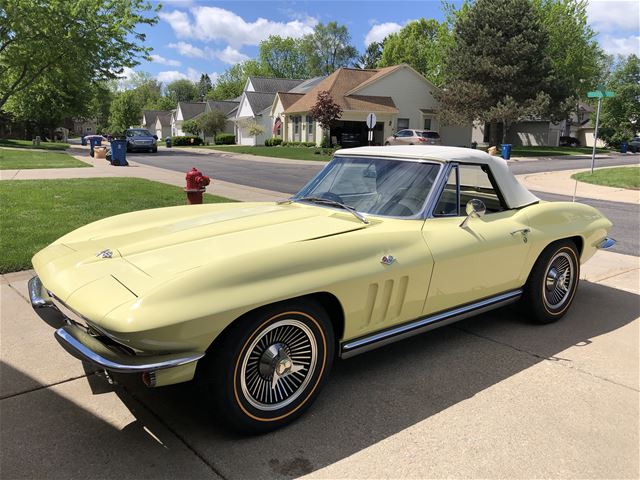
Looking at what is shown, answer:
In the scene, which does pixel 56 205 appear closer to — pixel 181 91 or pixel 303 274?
pixel 303 274

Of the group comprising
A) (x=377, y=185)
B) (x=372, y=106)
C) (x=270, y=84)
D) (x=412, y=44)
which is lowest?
(x=377, y=185)

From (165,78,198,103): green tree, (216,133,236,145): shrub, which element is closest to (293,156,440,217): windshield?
(216,133,236,145): shrub

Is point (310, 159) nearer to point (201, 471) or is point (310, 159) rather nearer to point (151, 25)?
point (151, 25)

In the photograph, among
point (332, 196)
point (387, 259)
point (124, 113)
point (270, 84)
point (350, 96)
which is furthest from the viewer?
point (124, 113)

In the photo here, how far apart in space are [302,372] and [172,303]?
0.88 m

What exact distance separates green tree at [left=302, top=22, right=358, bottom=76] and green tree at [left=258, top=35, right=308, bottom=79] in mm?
1438

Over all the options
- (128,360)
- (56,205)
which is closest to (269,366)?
(128,360)

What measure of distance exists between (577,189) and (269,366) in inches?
597

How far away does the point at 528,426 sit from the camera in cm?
278

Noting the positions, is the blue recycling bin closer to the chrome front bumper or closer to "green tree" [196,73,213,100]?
the chrome front bumper

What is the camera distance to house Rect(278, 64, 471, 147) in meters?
37.8

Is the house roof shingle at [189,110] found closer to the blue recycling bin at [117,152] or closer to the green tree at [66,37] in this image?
the green tree at [66,37]

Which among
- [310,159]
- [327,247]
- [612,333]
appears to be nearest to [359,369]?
[327,247]

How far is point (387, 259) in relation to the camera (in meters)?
2.96
